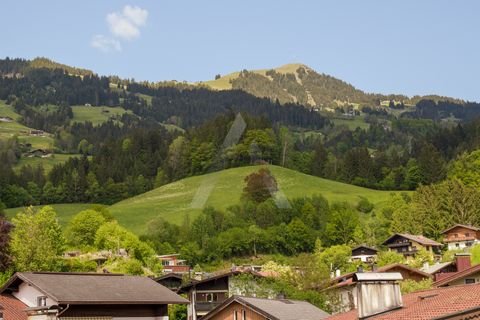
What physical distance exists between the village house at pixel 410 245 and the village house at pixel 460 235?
191 cm

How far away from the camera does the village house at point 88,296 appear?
1615 inches

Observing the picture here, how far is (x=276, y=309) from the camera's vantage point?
43.3 meters

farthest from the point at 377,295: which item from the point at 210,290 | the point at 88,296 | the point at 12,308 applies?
the point at 210,290

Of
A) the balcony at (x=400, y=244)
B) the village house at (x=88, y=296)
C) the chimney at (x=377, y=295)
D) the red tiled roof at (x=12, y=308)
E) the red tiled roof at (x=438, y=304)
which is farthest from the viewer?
the balcony at (x=400, y=244)

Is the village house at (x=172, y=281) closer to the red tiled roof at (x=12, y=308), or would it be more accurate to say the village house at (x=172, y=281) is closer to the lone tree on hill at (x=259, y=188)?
the red tiled roof at (x=12, y=308)

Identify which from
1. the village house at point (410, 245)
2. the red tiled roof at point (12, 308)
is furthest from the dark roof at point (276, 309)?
the village house at point (410, 245)

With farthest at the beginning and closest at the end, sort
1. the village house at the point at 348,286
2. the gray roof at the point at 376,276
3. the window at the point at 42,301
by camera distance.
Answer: the village house at the point at 348,286
the window at the point at 42,301
the gray roof at the point at 376,276

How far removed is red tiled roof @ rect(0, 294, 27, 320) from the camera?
43.6 m

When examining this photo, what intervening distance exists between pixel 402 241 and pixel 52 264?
2212 inches

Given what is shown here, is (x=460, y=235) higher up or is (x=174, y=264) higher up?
(x=460, y=235)

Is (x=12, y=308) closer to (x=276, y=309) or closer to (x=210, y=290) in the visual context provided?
(x=276, y=309)

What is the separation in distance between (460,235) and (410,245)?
8470 millimetres

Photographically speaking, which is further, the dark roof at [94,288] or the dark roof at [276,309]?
the dark roof at [276,309]

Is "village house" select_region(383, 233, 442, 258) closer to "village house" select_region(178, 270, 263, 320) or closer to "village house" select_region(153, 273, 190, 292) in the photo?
"village house" select_region(153, 273, 190, 292)
